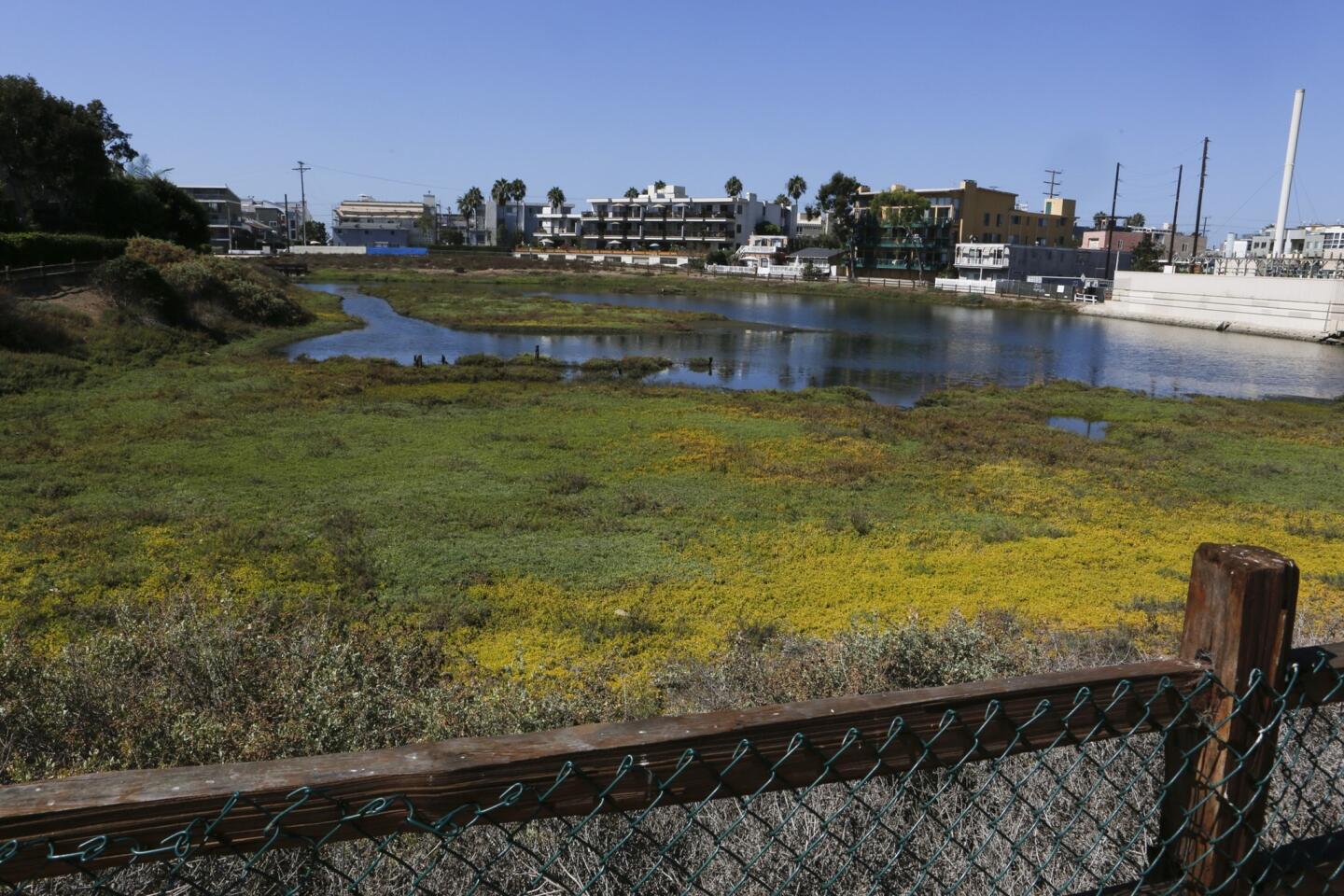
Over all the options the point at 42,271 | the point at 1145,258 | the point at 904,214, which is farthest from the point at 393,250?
the point at 42,271

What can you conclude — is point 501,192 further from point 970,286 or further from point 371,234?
point 970,286

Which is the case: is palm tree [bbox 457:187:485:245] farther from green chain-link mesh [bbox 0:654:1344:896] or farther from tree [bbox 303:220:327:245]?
green chain-link mesh [bbox 0:654:1344:896]

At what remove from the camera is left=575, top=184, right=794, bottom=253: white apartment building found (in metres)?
153

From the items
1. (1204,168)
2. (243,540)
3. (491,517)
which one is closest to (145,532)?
(243,540)

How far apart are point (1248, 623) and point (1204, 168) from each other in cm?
12102

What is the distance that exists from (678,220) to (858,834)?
156431 millimetres

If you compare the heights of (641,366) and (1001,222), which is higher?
(1001,222)

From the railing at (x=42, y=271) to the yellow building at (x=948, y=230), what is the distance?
337ft

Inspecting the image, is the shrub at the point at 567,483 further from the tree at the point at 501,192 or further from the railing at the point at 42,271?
the tree at the point at 501,192

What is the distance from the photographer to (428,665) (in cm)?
930

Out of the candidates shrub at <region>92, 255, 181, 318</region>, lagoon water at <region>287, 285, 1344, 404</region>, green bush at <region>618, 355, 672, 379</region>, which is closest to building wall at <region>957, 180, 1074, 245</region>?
lagoon water at <region>287, 285, 1344, 404</region>

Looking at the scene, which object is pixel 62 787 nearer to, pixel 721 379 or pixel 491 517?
pixel 491 517

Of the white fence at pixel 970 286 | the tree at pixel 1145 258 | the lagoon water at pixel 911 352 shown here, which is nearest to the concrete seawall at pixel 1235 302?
the lagoon water at pixel 911 352

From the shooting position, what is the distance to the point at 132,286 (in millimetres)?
35781
